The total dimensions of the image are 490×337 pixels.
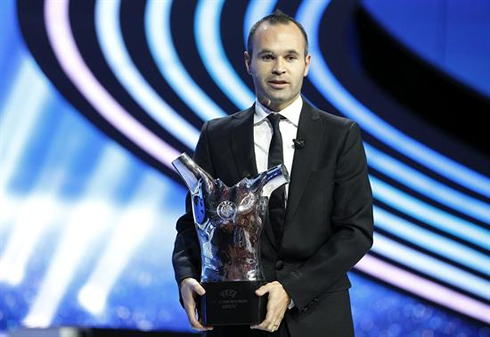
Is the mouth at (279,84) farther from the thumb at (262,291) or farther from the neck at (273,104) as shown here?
the thumb at (262,291)

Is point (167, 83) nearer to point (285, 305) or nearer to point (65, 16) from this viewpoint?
point (65, 16)

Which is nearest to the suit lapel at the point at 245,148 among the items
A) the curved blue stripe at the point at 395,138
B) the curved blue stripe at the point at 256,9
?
the curved blue stripe at the point at 395,138

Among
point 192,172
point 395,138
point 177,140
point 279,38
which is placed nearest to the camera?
point 192,172

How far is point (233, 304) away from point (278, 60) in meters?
0.61

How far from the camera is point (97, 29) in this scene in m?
4.38

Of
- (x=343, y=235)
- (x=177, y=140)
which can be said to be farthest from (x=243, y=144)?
(x=177, y=140)

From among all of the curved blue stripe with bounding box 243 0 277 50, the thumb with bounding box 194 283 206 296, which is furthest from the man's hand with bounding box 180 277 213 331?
the curved blue stripe with bounding box 243 0 277 50

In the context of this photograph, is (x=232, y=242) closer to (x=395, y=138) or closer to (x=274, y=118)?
(x=274, y=118)

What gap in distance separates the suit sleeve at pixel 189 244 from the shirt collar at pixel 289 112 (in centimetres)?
16

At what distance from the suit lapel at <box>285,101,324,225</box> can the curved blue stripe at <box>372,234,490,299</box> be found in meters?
2.31

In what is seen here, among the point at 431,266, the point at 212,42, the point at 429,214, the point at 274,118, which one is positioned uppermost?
the point at 212,42

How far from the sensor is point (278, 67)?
6.33ft

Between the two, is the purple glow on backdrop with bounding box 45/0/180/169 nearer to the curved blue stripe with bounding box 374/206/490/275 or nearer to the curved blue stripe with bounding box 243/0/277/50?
the curved blue stripe with bounding box 243/0/277/50

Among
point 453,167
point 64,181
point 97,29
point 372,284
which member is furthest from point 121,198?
point 453,167
